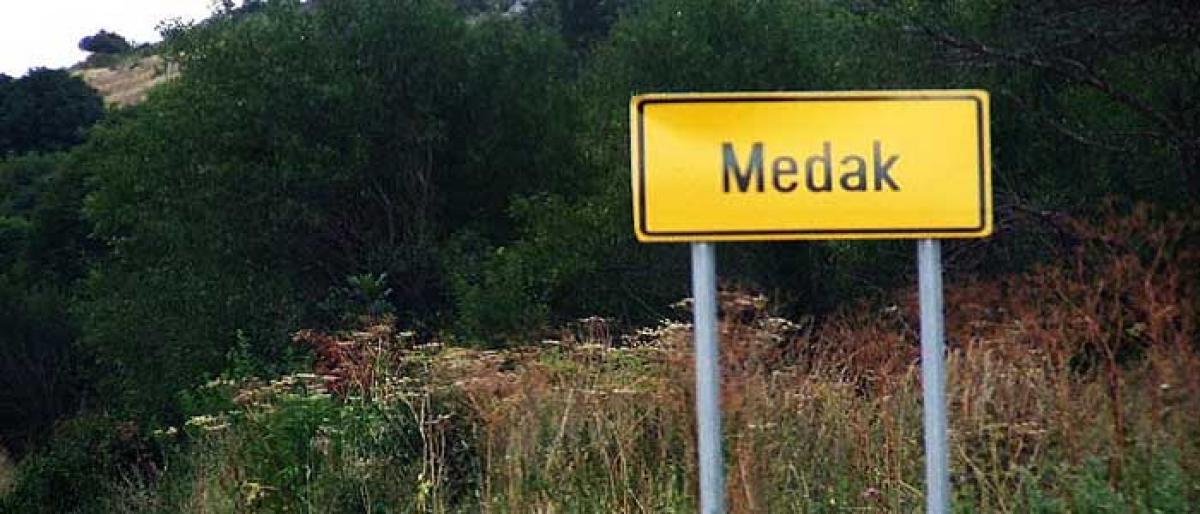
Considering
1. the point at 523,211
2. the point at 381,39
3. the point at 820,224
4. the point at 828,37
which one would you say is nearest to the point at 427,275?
the point at 523,211

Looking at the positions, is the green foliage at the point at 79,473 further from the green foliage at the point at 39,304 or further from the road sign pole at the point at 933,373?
the green foliage at the point at 39,304

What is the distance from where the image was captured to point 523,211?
2280 centimetres

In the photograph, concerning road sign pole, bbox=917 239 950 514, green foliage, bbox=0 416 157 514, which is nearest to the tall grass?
road sign pole, bbox=917 239 950 514

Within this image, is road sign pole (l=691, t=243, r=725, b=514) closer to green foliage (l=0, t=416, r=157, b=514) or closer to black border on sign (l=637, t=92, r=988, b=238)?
black border on sign (l=637, t=92, r=988, b=238)

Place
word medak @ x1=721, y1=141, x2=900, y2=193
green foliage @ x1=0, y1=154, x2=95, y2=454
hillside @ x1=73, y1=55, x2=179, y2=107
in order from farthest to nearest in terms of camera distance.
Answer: hillside @ x1=73, y1=55, x2=179, y2=107 → green foliage @ x1=0, y1=154, x2=95, y2=454 → word medak @ x1=721, y1=141, x2=900, y2=193

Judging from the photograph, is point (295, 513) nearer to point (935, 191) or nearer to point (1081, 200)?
point (935, 191)

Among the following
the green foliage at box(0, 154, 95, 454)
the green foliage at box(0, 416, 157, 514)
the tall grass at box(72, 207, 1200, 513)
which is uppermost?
the tall grass at box(72, 207, 1200, 513)

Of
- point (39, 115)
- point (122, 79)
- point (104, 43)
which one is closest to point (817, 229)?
point (39, 115)

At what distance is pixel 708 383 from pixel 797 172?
48 centimetres

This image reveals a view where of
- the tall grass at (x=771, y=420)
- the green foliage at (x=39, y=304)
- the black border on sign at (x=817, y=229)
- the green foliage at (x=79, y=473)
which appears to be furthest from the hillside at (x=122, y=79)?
the black border on sign at (x=817, y=229)

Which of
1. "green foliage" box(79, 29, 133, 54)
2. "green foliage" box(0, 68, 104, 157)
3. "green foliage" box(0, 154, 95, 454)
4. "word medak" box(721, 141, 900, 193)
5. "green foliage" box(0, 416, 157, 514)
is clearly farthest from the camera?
"green foliage" box(79, 29, 133, 54)

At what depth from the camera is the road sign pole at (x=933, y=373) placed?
332 cm

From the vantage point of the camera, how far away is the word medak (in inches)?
129

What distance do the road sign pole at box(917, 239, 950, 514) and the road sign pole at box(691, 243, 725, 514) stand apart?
1.48 ft
